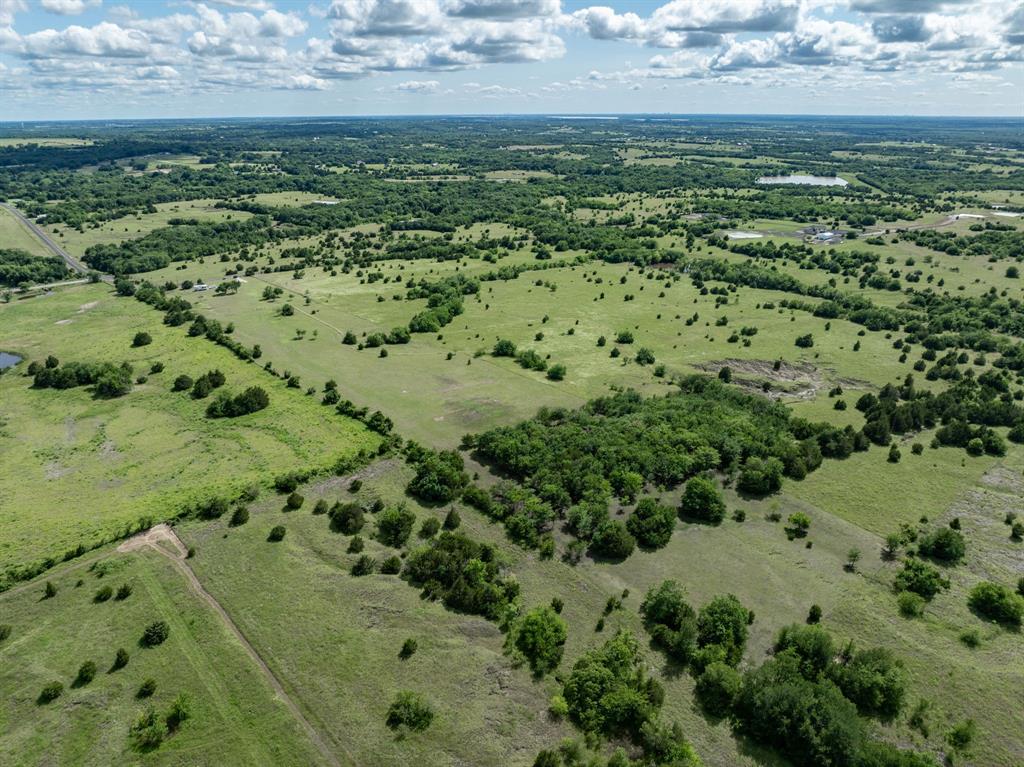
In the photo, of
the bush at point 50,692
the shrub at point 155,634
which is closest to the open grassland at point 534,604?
the shrub at point 155,634

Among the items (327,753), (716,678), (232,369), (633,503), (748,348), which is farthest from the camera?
(748,348)

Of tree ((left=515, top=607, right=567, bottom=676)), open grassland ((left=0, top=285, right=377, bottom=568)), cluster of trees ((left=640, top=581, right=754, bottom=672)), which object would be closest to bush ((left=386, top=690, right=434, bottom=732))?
tree ((left=515, top=607, right=567, bottom=676))

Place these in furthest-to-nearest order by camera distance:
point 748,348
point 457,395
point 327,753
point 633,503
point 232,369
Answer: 1. point 748,348
2. point 232,369
3. point 457,395
4. point 633,503
5. point 327,753

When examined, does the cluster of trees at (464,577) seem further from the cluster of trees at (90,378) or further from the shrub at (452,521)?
the cluster of trees at (90,378)

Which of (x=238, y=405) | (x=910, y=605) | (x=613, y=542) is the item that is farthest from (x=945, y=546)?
(x=238, y=405)

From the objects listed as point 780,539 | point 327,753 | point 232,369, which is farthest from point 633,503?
point 232,369

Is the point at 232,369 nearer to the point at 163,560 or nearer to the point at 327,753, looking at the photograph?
the point at 163,560

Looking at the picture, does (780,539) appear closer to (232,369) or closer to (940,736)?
(940,736)

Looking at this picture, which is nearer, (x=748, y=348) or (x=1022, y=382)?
(x=1022, y=382)
